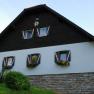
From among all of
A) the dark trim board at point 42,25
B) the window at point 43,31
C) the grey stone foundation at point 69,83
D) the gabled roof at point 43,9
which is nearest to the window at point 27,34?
the dark trim board at point 42,25

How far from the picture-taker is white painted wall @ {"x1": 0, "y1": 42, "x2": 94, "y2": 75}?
1073 inches

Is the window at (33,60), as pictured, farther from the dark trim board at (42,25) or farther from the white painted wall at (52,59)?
the dark trim board at (42,25)

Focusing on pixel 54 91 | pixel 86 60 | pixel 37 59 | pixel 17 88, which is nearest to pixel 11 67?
pixel 37 59

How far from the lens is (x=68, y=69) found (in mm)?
27906

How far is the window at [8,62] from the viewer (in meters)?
31.4

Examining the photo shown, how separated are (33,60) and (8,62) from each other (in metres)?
2.91

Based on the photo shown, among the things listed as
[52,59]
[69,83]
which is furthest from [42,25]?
[69,83]

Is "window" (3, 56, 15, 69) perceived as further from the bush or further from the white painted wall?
the bush

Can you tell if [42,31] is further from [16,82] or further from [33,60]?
[16,82]

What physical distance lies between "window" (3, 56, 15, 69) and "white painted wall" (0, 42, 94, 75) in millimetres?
317

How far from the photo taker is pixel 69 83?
90.3 ft

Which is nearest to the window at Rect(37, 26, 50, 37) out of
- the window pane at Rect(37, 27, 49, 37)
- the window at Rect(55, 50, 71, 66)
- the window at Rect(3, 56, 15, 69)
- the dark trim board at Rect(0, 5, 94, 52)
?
the window pane at Rect(37, 27, 49, 37)

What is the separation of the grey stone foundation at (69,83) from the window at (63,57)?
1.05 meters

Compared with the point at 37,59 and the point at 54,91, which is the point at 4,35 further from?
the point at 54,91
